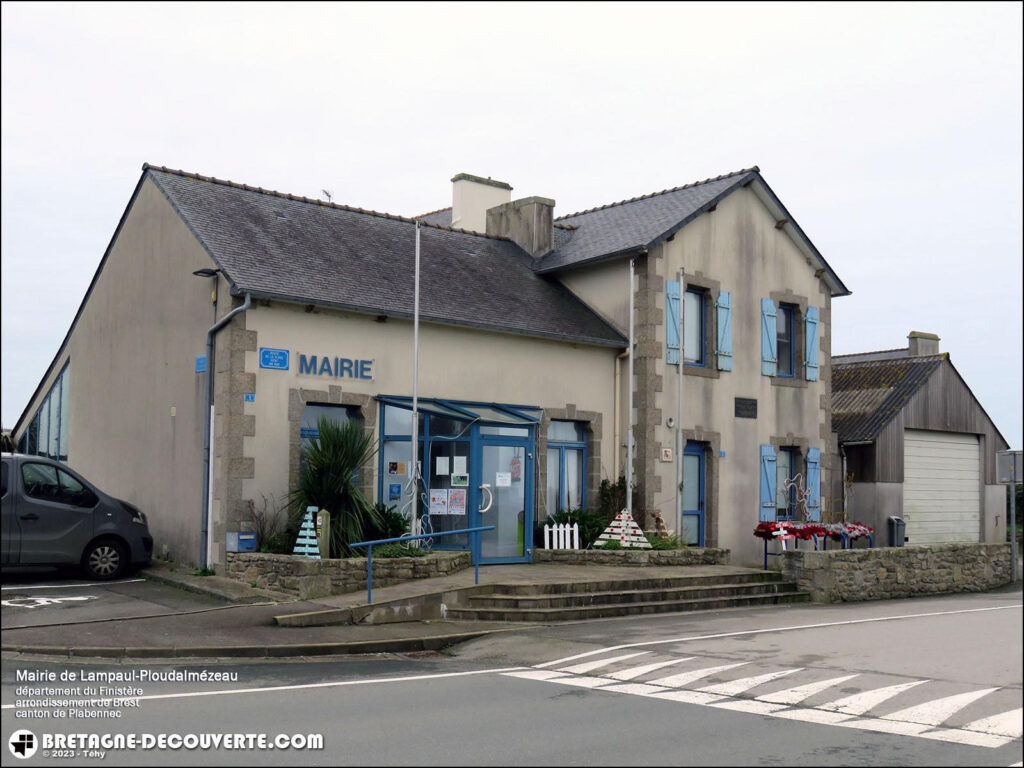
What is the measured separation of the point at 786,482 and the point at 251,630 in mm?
14295

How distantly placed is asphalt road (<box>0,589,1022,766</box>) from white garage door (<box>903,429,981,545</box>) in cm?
1347

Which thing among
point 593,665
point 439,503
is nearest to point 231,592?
point 439,503

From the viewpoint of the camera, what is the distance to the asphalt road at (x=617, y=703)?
273 inches

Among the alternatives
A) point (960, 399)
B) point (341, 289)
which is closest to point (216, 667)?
point (341, 289)

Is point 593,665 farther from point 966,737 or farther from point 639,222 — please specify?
point 639,222

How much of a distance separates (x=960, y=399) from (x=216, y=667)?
22.6 m

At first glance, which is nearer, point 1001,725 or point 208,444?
point 1001,725

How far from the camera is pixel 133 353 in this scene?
61.0 feet

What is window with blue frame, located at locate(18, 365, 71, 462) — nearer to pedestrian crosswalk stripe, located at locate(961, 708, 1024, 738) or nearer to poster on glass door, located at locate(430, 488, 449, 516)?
poster on glass door, located at locate(430, 488, 449, 516)

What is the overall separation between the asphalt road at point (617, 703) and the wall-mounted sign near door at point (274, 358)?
5.78 m

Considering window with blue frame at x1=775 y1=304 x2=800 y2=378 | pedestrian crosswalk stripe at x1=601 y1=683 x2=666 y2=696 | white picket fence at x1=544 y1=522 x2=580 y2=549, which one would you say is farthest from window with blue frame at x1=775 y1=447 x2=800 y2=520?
pedestrian crosswalk stripe at x1=601 y1=683 x2=666 y2=696

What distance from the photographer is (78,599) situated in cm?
1330

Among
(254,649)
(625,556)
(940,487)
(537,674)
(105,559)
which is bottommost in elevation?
(537,674)

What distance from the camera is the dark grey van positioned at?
46.8 ft
